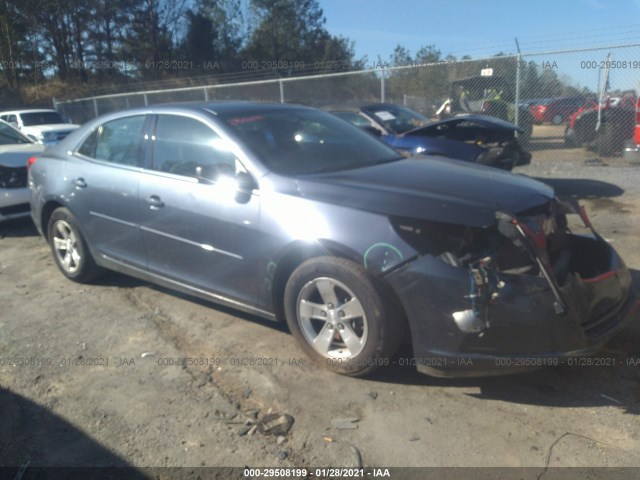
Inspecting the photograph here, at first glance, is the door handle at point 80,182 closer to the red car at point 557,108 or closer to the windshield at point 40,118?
the red car at point 557,108

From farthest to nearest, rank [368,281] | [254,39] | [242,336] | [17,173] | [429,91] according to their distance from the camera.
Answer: [254,39], [429,91], [17,173], [242,336], [368,281]

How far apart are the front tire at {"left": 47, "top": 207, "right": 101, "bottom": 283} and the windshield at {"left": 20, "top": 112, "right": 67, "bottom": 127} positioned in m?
12.6

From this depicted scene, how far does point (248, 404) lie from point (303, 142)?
190 centimetres

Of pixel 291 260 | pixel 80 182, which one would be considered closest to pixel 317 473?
pixel 291 260

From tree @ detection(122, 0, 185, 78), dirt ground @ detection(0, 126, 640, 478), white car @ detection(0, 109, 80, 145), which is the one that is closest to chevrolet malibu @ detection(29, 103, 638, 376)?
dirt ground @ detection(0, 126, 640, 478)

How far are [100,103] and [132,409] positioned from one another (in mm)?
20521

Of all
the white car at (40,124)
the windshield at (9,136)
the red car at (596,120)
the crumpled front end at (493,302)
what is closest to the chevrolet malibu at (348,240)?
the crumpled front end at (493,302)

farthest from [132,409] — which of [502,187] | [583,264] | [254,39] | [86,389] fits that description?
[254,39]

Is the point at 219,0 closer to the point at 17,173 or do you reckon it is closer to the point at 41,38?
the point at 41,38

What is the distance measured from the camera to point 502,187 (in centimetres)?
348

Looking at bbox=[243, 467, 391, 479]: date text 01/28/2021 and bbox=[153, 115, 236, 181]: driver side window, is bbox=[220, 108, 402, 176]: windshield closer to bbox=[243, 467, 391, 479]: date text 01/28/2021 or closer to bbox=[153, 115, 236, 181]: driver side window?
bbox=[153, 115, 236, 181]: driver side window

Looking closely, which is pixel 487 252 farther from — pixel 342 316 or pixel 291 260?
pixel 291 260

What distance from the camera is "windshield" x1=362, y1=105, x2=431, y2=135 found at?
8.68 meters

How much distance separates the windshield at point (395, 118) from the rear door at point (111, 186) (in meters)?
4.70
